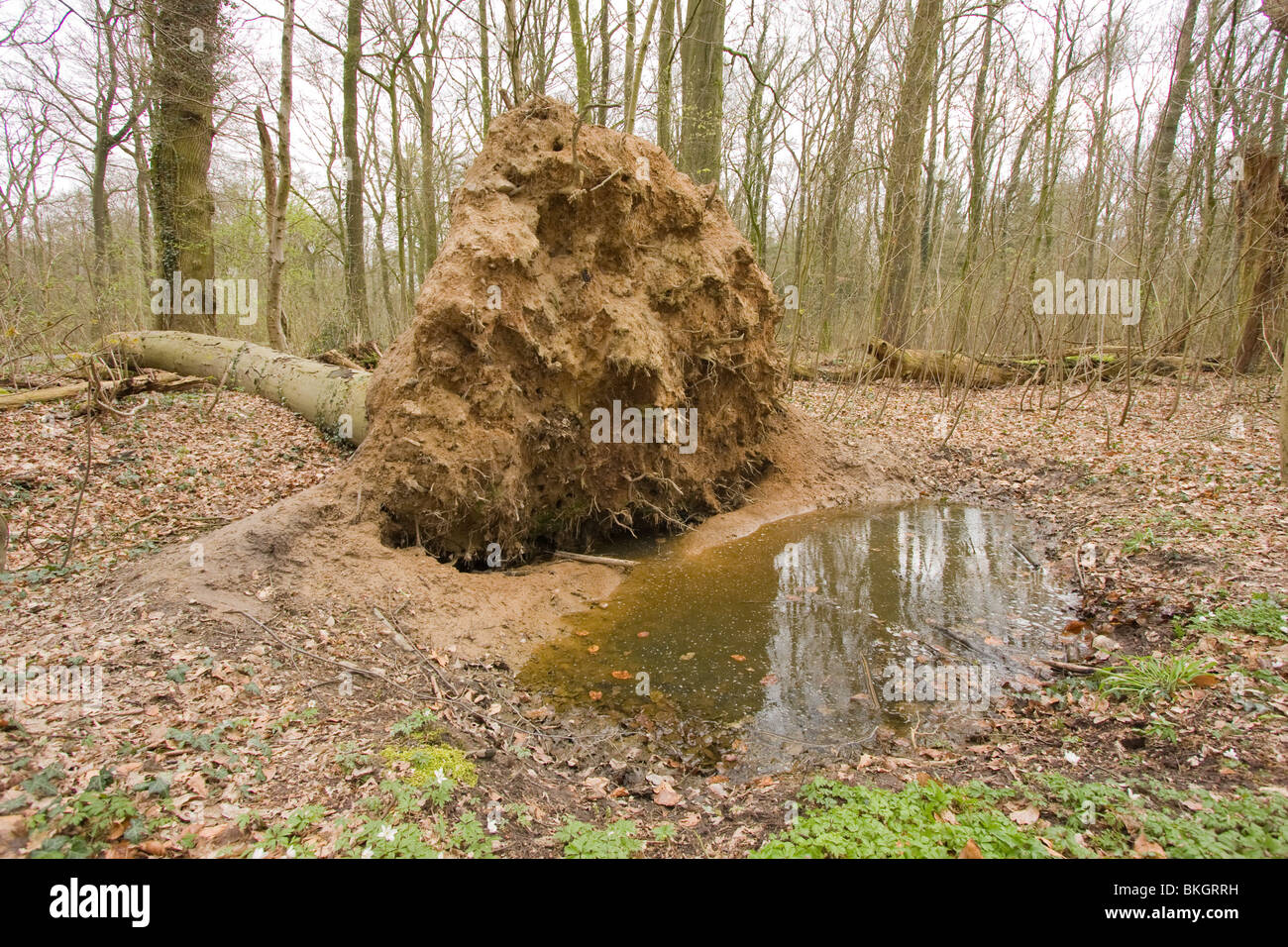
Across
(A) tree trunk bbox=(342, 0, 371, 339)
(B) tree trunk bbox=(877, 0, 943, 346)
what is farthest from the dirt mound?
(A) tree trunk bbox=(342, 0, 371, 339)

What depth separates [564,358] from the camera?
22.4ft

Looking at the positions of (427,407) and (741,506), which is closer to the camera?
(427,407)

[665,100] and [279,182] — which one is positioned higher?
[665,100]

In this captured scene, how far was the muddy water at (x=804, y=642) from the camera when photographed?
427 centimetres

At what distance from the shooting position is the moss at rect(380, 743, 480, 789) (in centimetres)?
312

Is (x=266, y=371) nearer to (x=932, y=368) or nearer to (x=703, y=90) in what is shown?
(x=703, y=90)

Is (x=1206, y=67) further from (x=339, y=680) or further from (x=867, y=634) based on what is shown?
(x=339, y=680)

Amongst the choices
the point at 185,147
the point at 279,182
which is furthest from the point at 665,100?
the point at 185,147

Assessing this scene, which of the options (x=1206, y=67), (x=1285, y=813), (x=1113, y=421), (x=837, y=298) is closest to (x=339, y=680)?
(x=1285, y=813)

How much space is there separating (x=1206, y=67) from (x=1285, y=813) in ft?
48.1

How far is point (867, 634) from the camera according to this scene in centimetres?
541
